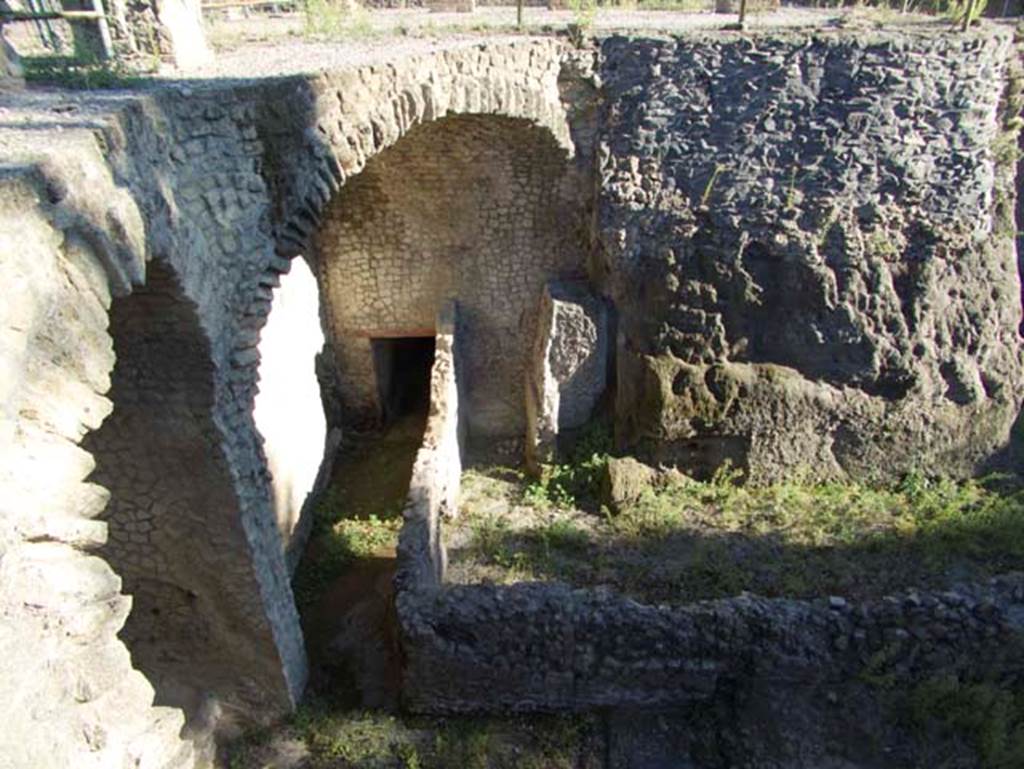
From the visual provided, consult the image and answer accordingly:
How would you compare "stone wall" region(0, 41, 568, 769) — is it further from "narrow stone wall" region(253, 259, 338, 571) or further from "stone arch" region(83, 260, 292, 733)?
"narrow stone wall" region(253, 259, 338, 571)

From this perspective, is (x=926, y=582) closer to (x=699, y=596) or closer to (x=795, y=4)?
(x=699, y=596)

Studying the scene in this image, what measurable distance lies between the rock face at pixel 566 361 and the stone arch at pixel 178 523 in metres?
3.78

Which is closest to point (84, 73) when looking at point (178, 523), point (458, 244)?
point (178, 523)

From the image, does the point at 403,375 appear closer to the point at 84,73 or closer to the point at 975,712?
the point at 84,73

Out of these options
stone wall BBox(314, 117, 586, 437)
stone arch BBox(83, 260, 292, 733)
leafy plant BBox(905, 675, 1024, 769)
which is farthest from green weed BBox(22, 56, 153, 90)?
leafy plant BBox(905, 675, 1024, 769)

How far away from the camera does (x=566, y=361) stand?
7.32 metres

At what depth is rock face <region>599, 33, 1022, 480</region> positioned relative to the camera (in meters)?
6.48

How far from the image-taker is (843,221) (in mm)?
6738

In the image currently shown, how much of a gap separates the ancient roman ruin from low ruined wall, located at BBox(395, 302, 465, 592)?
4 cm

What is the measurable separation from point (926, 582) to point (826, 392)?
1971 millimetres

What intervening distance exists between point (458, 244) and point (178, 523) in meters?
4.34

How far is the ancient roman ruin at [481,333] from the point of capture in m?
2.27

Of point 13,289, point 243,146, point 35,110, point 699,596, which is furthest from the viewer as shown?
point 699,596

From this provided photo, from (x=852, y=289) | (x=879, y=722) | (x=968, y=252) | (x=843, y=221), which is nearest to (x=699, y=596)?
(x=879, y=722)
